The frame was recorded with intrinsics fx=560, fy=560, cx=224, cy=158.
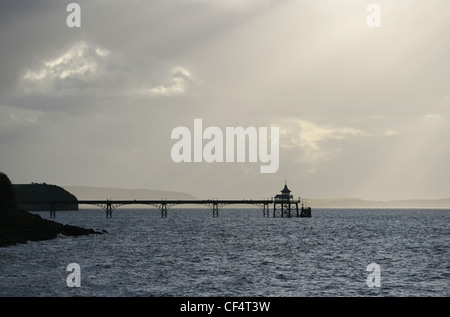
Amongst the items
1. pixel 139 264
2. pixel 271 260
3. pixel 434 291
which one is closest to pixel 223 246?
pixel 271 260

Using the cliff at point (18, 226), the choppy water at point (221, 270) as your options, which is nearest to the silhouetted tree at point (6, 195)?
the cliff at point (18, 226)

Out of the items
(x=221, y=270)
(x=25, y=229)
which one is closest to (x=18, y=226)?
(x=25, y=229)

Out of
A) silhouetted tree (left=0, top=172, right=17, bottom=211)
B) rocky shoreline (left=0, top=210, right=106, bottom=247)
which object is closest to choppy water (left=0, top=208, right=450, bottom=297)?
rocky shoreline (left=0, top=210, right=106, bottom=247)

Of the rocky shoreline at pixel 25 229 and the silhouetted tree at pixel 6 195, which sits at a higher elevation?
the silhouetted tree at pixel 6 195

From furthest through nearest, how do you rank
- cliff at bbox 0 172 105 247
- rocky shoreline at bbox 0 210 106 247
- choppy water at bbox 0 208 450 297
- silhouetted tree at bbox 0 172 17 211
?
silhouetted tree at bbox 0 172 17 211
cliff at bbox 0 172 105 247
rocky shoreline at bbox 0 210 106 247
choppy water at bbox 0 208 450 297

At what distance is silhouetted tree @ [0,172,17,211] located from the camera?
83688 mm

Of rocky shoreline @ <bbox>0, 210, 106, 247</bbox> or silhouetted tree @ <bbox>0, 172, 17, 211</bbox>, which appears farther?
silhouetted tree @ <bbox>0, 172, 17, 211</bbox>

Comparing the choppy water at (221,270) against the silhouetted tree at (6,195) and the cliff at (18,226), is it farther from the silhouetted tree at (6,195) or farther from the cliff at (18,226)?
the silhouetted tree at (6,195)

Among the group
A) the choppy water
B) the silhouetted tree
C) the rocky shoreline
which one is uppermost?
the silhouetted tree

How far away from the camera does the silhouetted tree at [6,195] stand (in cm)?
8369

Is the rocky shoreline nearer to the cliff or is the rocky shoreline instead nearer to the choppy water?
the cliff

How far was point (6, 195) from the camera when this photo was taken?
86.0 m

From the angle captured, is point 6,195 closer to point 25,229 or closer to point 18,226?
point 18,226
